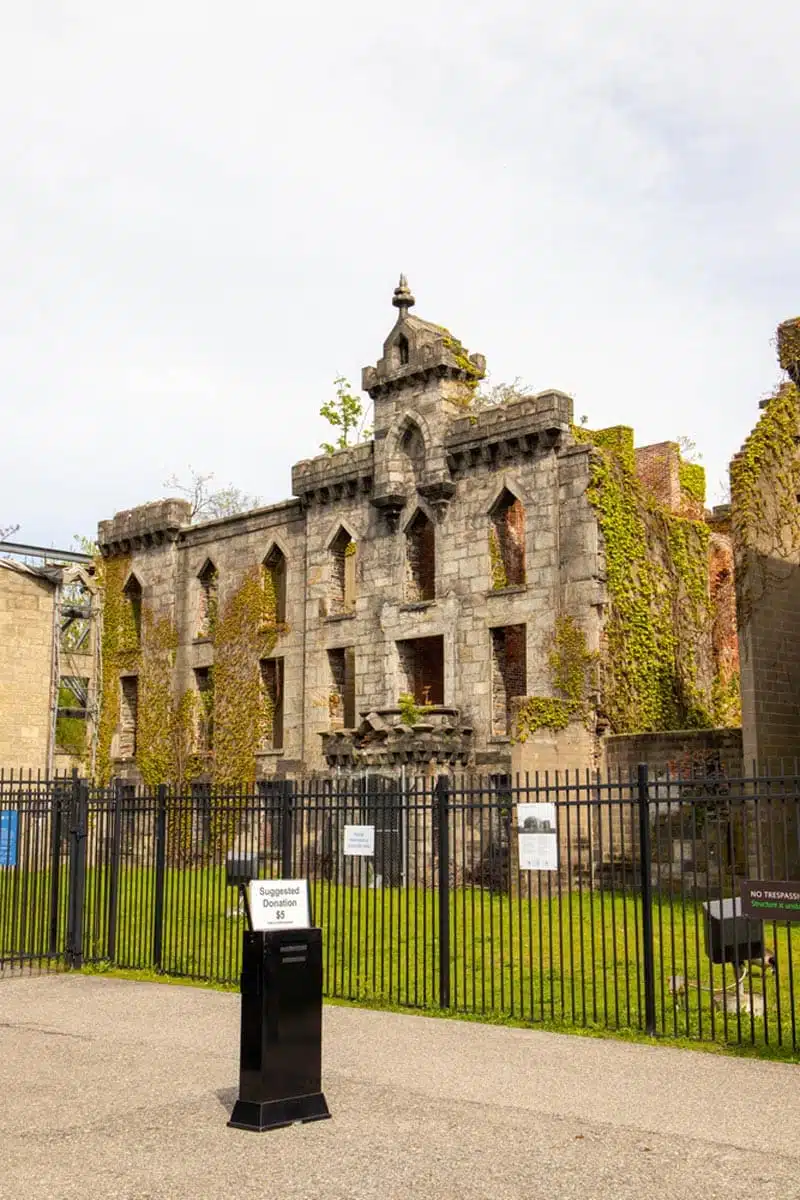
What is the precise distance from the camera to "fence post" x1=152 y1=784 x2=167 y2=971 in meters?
15.1

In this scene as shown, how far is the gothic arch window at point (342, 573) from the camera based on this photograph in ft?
104

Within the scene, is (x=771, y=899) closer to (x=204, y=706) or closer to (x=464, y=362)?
(x=464, y=362)

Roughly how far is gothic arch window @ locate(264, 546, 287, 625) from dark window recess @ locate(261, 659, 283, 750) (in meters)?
1.17

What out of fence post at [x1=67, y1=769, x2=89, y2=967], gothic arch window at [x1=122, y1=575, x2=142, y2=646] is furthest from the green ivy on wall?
gothic arch window at [x1=122, y1=575, x2=142, y2=646]

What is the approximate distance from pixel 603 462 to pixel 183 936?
14445 mm

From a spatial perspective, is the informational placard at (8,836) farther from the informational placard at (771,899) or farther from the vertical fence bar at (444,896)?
the informational placard at (771,899)

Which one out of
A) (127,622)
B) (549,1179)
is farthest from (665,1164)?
(127,622)

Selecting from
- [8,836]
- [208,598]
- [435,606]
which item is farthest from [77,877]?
[208,598]

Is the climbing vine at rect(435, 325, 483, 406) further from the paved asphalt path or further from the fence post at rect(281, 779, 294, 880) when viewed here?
the paved asphalt path

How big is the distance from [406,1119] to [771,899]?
3.53 meters

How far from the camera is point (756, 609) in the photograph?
2156cm

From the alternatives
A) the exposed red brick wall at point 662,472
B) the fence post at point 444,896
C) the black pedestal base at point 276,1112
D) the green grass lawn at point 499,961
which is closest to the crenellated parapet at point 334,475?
the exposed red brick wall at point 662,472

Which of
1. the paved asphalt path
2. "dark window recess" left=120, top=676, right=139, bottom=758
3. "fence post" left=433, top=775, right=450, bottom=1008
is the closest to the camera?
the paved asphalt path

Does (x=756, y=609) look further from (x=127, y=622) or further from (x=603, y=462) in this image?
(x=127, y=622)
